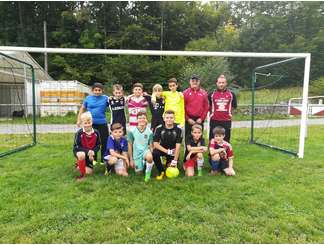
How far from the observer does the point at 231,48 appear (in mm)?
35188

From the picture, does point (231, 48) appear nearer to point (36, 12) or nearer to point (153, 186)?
point (36, 12)

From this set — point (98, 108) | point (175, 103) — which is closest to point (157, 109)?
point (175, 103)

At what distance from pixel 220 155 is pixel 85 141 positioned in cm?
222

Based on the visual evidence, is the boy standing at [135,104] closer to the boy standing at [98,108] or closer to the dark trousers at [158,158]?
the boy standing at [98,108]

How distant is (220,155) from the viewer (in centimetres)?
518

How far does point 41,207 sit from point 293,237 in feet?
9.21

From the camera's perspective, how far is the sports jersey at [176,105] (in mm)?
5582

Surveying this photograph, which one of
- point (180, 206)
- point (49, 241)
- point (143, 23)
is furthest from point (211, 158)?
point (143, 23)

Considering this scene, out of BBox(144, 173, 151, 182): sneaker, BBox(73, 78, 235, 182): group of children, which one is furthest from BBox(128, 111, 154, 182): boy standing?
BBox(144, 173, 151, 182): sneaker

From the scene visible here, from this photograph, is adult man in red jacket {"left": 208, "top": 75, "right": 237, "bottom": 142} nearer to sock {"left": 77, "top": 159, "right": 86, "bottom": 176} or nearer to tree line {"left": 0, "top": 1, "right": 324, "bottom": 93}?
sock {"left": 77, "top": 159, "right": 86, "bottom": 176}

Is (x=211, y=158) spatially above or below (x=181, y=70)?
below

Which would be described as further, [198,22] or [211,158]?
[198,22]

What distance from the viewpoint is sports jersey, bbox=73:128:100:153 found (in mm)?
5102

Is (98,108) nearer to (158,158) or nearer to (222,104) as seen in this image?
(158,158)
